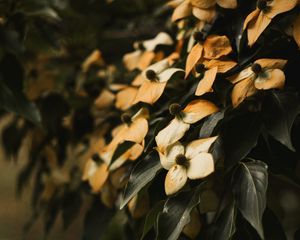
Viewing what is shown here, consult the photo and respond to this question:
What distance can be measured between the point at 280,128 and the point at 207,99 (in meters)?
0.13

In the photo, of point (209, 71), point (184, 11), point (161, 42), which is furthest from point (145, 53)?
point (209, 71)

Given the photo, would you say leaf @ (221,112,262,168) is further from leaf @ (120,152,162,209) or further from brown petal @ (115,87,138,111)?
brown petal @ (115,87,138,111)

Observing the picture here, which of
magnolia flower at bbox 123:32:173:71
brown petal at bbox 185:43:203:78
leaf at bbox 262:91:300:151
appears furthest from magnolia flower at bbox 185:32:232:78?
magnolia flower at bbox 123:32:173:71

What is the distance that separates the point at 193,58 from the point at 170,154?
0.52 ft

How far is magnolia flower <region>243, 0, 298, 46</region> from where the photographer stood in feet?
2.50

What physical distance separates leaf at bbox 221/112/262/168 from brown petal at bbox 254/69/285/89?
49mm

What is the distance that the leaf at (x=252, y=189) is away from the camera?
2.20ft

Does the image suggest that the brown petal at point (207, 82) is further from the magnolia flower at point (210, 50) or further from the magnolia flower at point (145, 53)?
the magnolia flower at point (145, 53)

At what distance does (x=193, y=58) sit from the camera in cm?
83

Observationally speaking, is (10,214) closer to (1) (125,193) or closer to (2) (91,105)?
(2) (91,105)

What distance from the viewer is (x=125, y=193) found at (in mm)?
772

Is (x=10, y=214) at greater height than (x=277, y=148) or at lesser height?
lesser

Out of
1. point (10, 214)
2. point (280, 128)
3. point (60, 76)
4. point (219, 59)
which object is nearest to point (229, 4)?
point (219, 59)

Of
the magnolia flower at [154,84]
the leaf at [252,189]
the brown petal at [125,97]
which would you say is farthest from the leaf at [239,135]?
the brown petal at [125,97]
